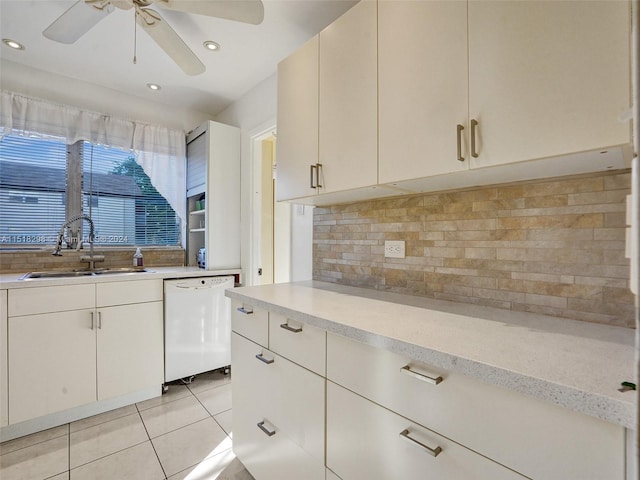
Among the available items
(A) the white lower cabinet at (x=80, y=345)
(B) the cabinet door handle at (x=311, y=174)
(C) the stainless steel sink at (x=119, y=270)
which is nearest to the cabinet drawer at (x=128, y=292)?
(A) the white lower cabinet at (x=80, y=345)

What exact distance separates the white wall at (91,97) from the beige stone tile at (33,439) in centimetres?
248

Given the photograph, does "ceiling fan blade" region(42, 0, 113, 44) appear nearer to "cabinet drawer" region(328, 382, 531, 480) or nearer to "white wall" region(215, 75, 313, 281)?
"white wall" region(215, 75, 313, 281)

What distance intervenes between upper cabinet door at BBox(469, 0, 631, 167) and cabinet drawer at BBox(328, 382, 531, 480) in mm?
813

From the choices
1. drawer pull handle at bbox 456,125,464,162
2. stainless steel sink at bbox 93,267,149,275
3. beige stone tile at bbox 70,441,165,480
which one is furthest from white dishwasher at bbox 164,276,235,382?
drawer pull handle at bbox 456,125,464,162

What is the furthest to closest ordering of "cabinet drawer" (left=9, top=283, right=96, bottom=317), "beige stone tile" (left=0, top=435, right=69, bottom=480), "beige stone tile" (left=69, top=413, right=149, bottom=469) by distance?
"cabinet drawer" (left=9, top=283, right=96, bottom=317) < "beige stone tile" (left=69, top=413, right=149, bottom=469) < "beige stone tile" (left=0, top=435, right=69, bottom=480)

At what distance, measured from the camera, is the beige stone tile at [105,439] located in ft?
5.69

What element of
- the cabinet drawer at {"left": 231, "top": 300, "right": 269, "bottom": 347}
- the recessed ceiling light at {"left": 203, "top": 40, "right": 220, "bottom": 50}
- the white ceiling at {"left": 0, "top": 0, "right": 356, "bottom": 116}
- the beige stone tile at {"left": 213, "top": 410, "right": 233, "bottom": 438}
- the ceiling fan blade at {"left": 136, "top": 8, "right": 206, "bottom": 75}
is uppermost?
the white ceiling at {"left": 0, "top": 0, "right": 356, "bottom": 116}

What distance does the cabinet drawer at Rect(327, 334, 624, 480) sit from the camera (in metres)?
0.56

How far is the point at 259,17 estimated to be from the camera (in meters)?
1.47

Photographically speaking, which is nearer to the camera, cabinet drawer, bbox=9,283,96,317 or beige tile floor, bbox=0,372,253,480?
beige tile floor, bbox=0,372,253,480

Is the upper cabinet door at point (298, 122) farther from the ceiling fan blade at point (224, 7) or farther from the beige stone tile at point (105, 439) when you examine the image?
the beige stone tile at point (105, 439)

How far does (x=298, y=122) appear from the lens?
1706 millimetres

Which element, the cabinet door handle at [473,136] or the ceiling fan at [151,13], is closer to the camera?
the cabinet door handle at [473,136]

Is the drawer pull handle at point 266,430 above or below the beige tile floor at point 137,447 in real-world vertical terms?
above
